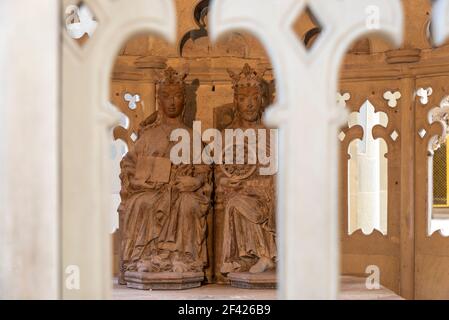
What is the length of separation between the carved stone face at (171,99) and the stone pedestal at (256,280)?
1334 mm

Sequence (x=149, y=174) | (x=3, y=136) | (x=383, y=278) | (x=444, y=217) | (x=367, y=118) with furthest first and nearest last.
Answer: (x=444, y=217) → (x=367, y=118) → (x=383, y=278) → (x=149, y=174) → (x=3, y=136)

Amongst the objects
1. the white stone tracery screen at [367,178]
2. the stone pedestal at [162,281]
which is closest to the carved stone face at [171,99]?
the stone pedestal at [162,281]

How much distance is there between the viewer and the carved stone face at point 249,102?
6.35 m

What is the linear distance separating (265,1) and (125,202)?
3843 millimetres

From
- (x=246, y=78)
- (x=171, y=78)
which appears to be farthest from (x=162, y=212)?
(x=246, y=78)

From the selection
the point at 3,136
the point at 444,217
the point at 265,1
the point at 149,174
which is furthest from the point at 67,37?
the point at 444,217

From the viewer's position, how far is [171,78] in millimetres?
6359

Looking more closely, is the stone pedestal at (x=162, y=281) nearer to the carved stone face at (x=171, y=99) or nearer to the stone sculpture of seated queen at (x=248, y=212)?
the stone sculpture of seated queen at (x=248, y=212)

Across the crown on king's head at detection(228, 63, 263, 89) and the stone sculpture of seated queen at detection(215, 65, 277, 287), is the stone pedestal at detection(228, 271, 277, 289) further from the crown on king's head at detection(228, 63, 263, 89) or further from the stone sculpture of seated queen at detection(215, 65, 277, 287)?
the crown on king's head at detection(228, 63, 263, 89)

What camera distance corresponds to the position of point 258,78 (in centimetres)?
637

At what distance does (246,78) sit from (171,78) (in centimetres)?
57

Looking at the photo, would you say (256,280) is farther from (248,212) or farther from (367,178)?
(367,178)

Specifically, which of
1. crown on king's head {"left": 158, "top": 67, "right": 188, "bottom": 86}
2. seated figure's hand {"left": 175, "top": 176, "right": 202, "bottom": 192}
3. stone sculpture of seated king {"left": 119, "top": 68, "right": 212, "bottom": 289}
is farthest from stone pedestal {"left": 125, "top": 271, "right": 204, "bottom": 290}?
crown on king's head {"left": 158, "top": 67, "right": 188, "bottom": 86}
